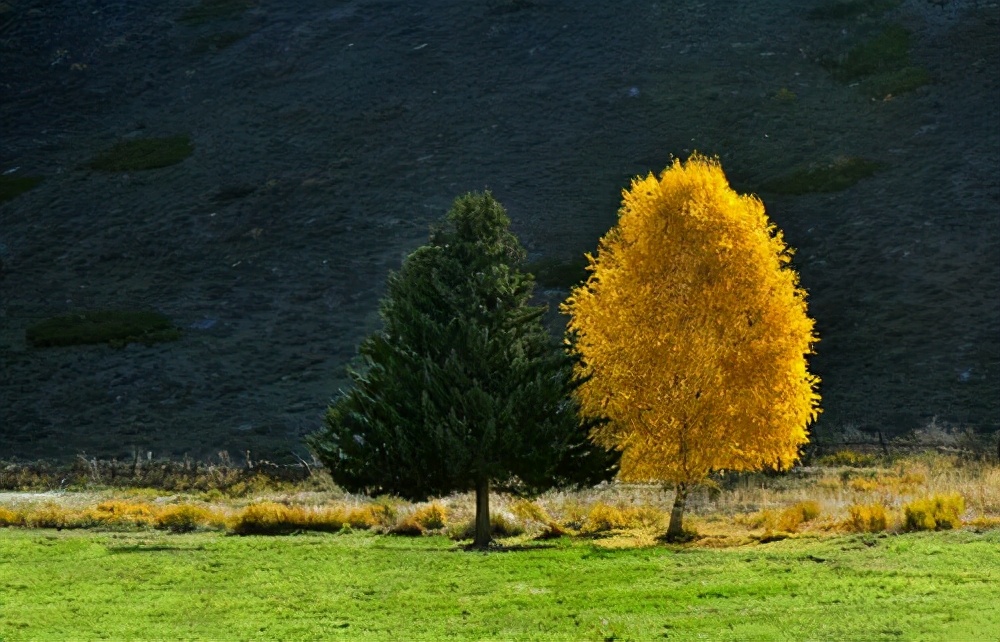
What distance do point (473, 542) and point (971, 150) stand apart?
1978 inches

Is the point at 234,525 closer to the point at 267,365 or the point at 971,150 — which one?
the point at 267,365

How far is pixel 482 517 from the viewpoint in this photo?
24266 mm

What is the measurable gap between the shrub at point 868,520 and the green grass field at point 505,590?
3.05 ft

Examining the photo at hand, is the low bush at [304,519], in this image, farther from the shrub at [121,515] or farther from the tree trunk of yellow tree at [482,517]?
the tree trunk of yellow tree at [482,517]

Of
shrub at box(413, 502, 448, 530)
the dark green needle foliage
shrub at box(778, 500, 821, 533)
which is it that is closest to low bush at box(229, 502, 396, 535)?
shrub at box(413, 502, 448, 530)

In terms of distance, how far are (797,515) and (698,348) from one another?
444 cm

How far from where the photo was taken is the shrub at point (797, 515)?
2420cm

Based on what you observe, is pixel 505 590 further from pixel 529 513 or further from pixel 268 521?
pixel 268 521

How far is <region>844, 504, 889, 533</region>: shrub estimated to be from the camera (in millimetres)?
22953

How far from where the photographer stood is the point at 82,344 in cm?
5391

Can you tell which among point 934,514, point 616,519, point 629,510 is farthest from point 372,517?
point 934,514

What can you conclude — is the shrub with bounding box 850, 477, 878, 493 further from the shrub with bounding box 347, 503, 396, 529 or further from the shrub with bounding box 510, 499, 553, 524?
the shrub with bounding box 347, 503, 396, 529

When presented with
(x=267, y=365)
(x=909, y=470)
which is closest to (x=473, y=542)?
(x=909, y=470)

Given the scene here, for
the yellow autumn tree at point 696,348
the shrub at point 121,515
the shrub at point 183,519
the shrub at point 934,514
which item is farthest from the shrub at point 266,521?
the shrub at point 934,514
